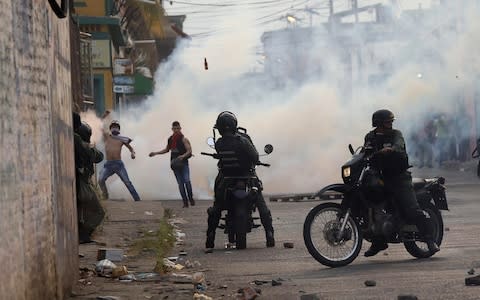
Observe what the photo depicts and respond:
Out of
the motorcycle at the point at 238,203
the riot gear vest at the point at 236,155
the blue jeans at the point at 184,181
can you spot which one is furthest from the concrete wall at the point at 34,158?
the blue jeans at the point at 184,181

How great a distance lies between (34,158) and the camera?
24.8 feet

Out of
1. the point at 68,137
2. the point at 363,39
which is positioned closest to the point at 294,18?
the point at 363,39

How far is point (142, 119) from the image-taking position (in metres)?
34.6

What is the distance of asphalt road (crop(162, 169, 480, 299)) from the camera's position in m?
9.16

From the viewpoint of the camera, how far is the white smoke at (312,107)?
29516mm

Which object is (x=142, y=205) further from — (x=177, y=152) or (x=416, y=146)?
(x=416, y=146)

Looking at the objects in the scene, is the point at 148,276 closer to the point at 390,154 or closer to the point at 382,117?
the point at 390,154

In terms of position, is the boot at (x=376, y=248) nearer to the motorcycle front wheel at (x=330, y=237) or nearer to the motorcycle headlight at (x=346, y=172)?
the motorcycle front wheel at (x=330, y=237)

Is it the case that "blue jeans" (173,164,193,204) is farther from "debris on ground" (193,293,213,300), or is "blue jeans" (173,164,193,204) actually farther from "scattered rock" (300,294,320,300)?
"scattered rock" (300,294,320,300)

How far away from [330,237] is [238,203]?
2.69 metres

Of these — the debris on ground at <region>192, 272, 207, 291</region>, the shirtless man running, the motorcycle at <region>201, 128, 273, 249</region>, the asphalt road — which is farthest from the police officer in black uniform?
the shirtless man running

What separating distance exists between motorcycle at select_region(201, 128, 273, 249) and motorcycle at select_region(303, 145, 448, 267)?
2.27 meters

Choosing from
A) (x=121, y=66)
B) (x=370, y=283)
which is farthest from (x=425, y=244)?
(x=121, y=66)

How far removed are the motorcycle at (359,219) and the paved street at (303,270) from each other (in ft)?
0.56
